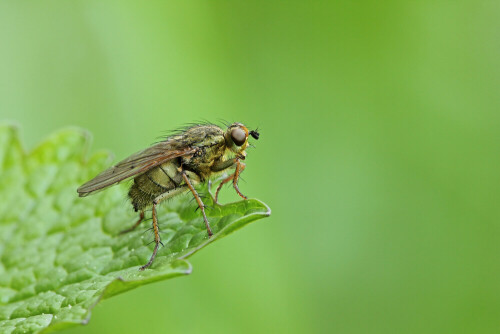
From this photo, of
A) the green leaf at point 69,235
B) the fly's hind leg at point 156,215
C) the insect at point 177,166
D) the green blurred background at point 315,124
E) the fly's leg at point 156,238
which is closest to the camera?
the green leaf at point 69,235

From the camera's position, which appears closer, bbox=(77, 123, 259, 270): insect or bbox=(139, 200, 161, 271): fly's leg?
bbox=(139, 200, 161, 271): fly's leg

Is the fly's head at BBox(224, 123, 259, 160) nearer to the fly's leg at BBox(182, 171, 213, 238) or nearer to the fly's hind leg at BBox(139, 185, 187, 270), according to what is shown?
the fly's leg at BBox(182, 171, 213, 238)

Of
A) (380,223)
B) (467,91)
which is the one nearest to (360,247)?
(380,223)

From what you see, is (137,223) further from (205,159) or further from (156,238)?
(205,159)

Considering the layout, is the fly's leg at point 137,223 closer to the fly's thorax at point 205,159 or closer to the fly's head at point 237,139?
the fly's thorax at point 205,159

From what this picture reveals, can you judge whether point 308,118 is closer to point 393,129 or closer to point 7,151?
point 393,129

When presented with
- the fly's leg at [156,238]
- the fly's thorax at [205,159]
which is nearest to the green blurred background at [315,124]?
the fly's thorax at [205,159]


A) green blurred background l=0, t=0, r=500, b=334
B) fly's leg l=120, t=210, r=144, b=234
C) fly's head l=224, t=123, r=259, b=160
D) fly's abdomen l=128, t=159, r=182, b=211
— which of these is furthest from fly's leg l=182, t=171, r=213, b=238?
green blurred background l=0, t=0, r=500, b=334
